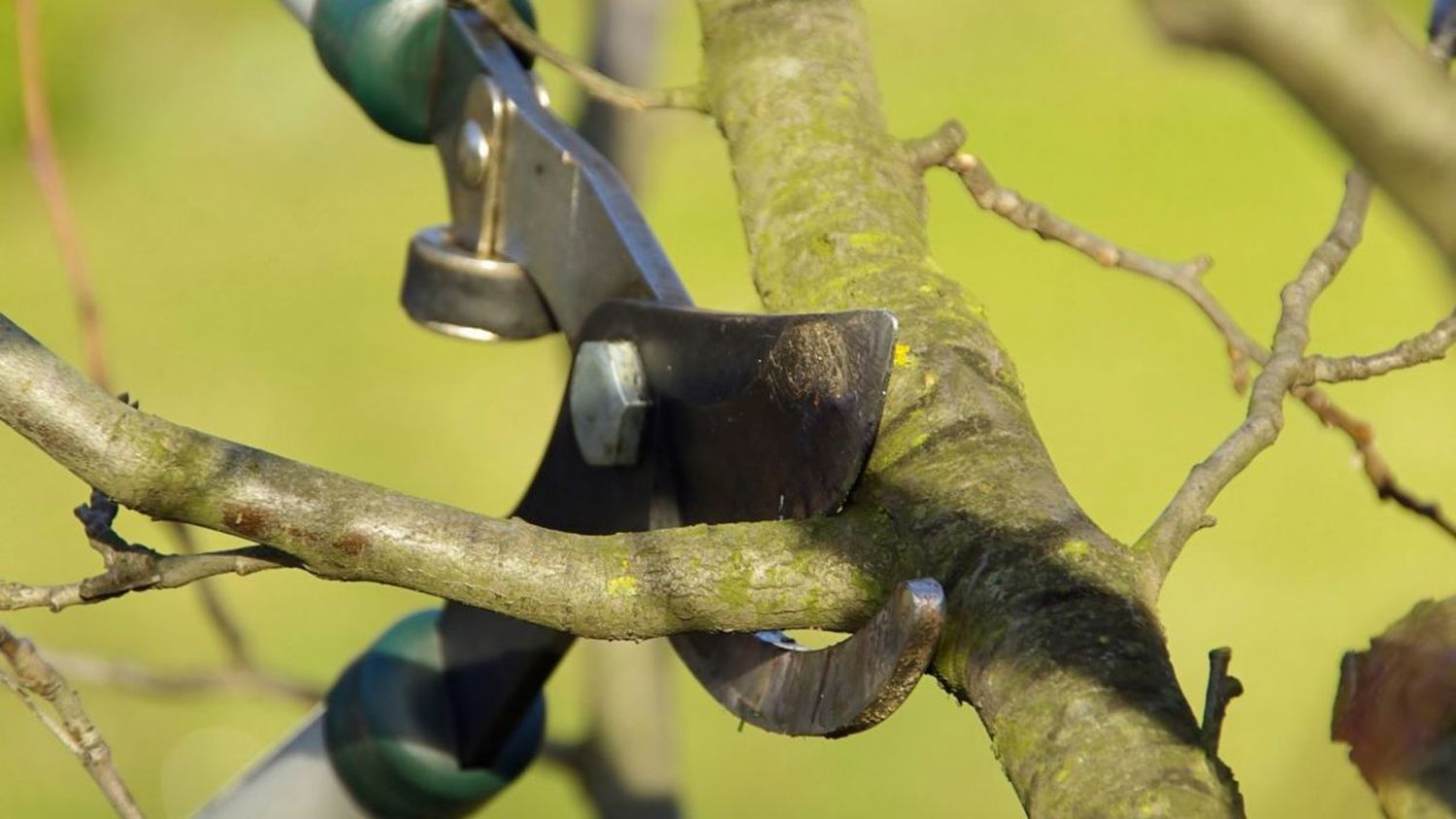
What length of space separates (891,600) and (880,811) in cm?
186

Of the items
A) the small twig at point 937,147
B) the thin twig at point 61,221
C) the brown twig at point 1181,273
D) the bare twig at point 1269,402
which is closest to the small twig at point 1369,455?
the brown twig at point 1181,273

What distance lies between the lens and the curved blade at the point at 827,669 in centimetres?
56

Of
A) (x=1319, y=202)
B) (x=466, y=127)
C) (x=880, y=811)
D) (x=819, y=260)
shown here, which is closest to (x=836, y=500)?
(x=819, y=260)

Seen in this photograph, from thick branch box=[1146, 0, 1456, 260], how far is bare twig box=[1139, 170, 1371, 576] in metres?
0.23

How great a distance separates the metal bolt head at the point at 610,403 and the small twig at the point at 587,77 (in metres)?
0.22

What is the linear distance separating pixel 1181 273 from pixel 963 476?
432 millimetres

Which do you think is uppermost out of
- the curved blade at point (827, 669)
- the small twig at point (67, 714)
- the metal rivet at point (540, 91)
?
the metal rivet at point (540, 91)

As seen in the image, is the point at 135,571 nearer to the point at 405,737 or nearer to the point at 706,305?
the point at 405,737

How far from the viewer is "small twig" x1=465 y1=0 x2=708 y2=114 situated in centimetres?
102

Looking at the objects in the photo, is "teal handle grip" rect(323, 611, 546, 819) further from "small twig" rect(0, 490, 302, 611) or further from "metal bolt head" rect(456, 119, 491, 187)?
"small twig" rect(0, 490, 302, 611)

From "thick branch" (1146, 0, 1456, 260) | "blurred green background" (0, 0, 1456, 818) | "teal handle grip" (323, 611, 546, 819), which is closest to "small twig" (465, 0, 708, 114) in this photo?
"teal handle grip" (323, 611, 546, 819)

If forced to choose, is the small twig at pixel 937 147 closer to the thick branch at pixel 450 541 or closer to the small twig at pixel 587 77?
the small twig at pixel 587 77

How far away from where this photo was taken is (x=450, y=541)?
24.6 inches

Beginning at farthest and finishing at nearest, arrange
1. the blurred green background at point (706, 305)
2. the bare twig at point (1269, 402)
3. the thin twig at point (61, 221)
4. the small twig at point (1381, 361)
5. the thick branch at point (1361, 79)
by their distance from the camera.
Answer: the blurred green background at point (706, 305), the thin twig at point (61, 221), the small twig at point (1381, 361), the bare twig at point (1269, 402), the thick branch at point (1361, 79)
